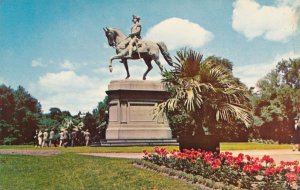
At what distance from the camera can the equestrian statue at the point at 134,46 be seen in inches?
1167

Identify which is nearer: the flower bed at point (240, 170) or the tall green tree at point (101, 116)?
the flower bed at point (240, 170)

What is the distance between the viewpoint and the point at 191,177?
35.1 ft

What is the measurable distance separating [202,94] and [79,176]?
538cm

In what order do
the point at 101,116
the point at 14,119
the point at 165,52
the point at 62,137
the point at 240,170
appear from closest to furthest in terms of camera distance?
1. the point at 240,170
2. the point at 165,52
3. the point at 62,137
4. the point at 101,116
5. the point at 14,119

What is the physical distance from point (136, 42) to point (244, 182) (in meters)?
21.5

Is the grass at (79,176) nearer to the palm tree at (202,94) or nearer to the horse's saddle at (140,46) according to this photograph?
the palm tree at (202,94)

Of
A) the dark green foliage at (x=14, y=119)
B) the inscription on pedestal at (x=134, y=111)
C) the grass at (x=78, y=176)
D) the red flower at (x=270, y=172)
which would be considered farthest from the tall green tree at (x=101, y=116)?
the red flower at (x=270, y=172)

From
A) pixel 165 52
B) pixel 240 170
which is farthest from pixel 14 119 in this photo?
pixel 240 170

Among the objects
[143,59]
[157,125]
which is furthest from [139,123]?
[143,59]

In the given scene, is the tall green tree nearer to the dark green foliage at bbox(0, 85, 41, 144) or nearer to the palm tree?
the dark green foliage at bbox(0, 85, 41, 144)

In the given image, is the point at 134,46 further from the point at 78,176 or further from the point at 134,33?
the point at 78,176

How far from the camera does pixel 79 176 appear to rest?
12.1m

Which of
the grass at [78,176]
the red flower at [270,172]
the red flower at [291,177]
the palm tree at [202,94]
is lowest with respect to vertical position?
the grass at [78,176]

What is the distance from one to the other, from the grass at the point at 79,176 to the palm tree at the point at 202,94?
2.74 metres
